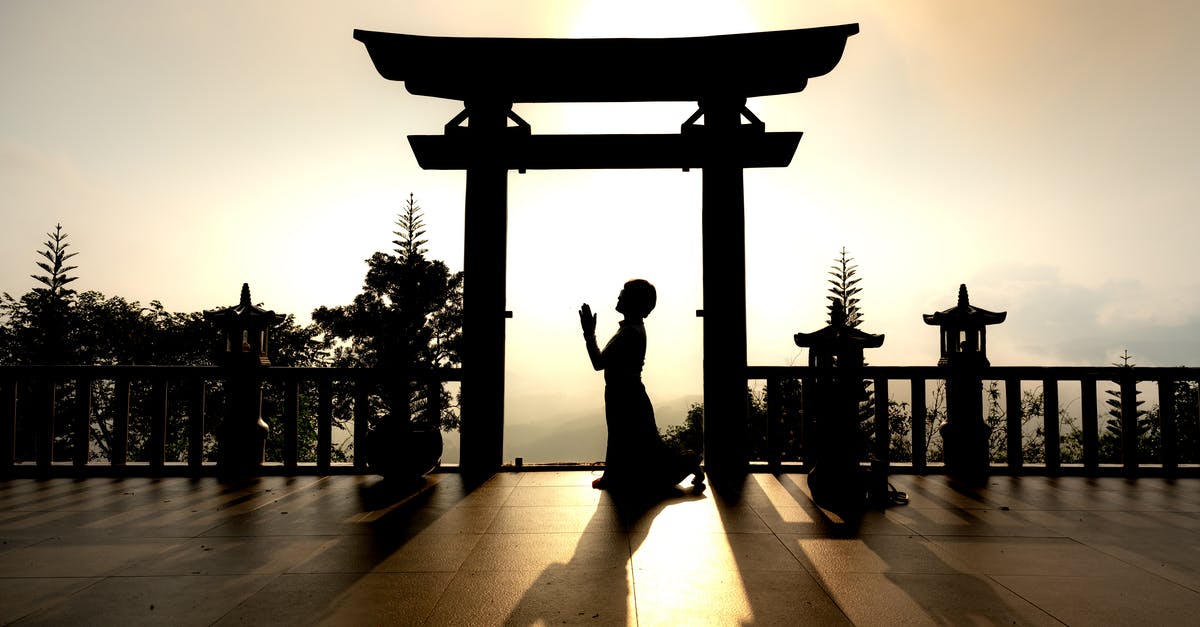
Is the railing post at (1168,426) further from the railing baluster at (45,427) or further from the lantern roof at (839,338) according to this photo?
the railing baluster at (45,427)

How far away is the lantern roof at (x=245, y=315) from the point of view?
6.25 metres

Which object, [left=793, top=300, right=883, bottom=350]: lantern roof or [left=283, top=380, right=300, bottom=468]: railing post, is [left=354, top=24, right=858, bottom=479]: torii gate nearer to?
[left=793, top=300, right=883, bottom=350]: lantern roof

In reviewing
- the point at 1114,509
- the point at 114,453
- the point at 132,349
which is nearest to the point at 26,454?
the point at 132,349

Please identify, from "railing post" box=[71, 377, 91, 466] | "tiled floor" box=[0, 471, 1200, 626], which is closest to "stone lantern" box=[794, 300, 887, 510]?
"tiled floor" box=[0, 471, 1200, 626]

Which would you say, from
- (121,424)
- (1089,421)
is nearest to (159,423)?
(121,424)

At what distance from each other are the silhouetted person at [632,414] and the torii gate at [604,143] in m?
1.04

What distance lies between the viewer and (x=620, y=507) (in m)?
4.59

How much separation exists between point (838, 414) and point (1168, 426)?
431 centimetres

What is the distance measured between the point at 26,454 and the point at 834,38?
28462 millimetres

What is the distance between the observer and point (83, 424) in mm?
6336

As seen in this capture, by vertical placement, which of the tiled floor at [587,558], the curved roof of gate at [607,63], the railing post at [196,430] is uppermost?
the curved roof of gate at [607,63]

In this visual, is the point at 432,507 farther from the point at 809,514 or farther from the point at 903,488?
the point at 903,488

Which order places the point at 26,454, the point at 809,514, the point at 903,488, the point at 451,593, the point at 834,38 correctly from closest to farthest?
the point at 451,593 → the point at 809,514 → the point at 903,488 → the point at 834,38 → the point at 26,454

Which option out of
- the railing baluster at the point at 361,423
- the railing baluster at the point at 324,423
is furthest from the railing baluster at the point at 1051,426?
the railing baluster at the point at 324,423
